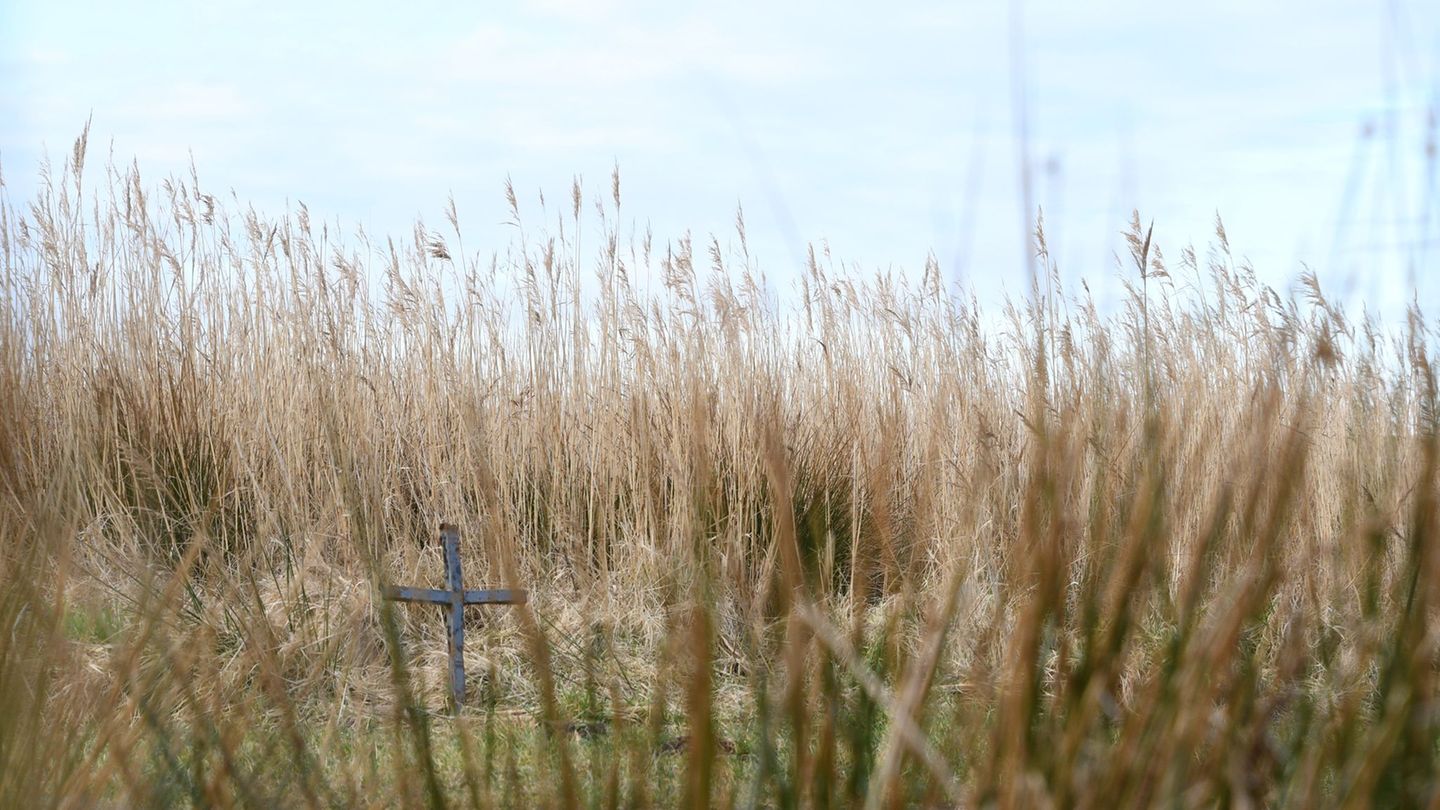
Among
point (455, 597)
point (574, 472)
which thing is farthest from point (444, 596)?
point (574, 472)

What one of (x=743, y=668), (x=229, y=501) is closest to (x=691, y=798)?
Result: (x=743, y=668)

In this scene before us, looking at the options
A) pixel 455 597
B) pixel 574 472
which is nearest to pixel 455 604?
Result: pixel 455 597

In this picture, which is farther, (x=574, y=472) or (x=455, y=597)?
(x=574, y=472)

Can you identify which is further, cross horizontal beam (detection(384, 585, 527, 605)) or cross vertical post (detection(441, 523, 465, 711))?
cross vertical post (detection(441, 523, 465, 711))

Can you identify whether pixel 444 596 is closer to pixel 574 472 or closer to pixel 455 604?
pixel 455 604

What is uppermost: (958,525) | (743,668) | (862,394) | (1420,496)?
(1420,496)

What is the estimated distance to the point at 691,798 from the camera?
1.19m

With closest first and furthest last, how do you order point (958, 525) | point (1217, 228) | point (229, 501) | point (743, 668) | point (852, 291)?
point (743, 668) → point (958, 525) → point (229, 501) → point (1217, 228) → point (852, 291)

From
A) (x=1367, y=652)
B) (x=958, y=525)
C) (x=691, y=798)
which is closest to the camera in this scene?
(x=691, y=798)

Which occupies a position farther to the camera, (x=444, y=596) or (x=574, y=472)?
(x=574, y=472)

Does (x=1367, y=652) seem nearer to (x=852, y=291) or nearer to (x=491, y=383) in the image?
(x=491, y=383)

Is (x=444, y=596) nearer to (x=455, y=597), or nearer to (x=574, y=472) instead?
(x=455, y=597)

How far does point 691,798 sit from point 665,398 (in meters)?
3.89

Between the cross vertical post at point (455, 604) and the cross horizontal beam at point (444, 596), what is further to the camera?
the cross vertical post at point (455, 604)
